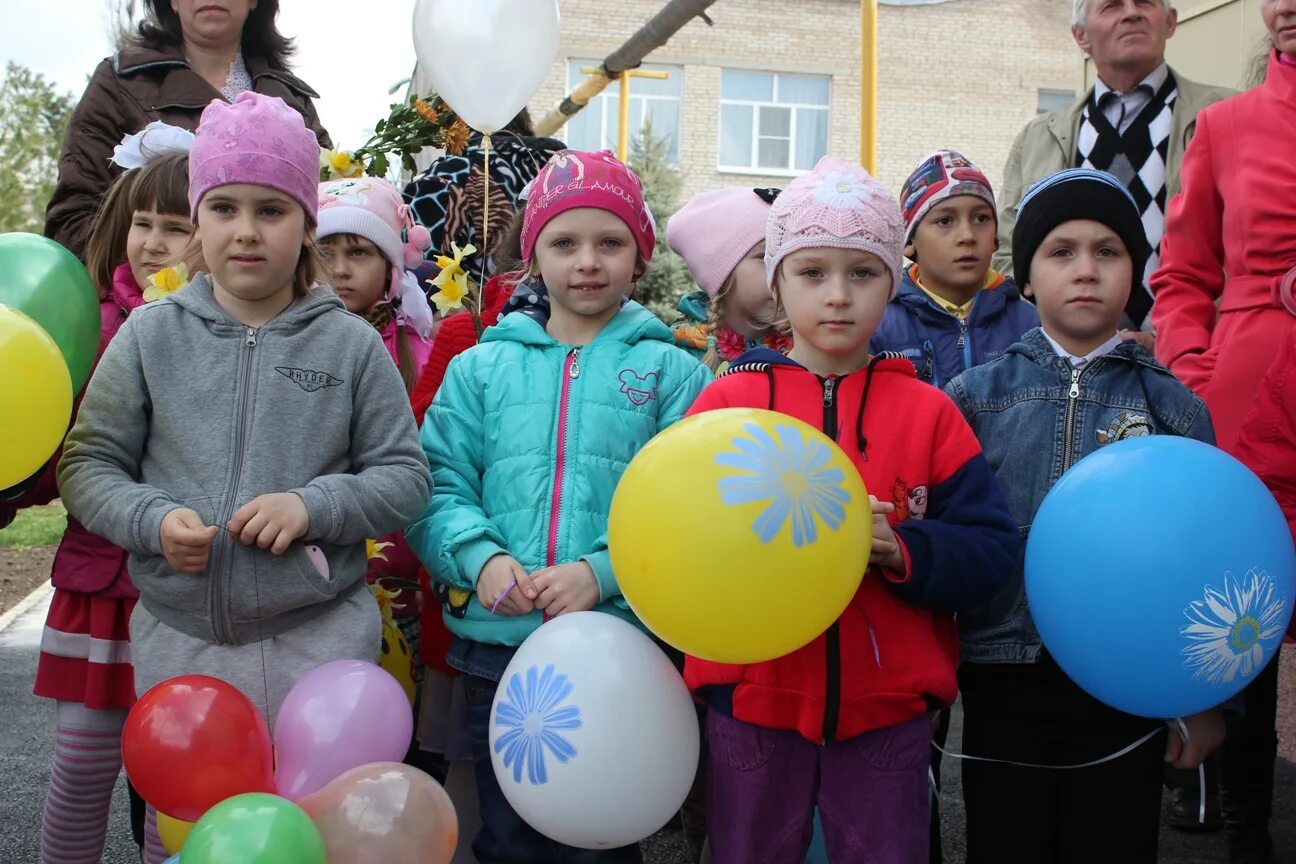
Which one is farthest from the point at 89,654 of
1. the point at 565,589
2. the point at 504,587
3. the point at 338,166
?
the point at 338,166

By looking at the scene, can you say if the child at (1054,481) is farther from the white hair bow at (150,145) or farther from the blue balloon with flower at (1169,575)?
the white hair bow at (150,145)

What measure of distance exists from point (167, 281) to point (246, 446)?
612 mm

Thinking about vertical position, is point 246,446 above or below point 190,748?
above

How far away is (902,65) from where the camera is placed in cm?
2320

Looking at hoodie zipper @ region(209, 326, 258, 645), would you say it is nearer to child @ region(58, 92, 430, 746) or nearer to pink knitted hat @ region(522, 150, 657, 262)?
child @ region(58, 92, 430, 746)

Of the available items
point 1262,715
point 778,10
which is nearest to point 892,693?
point 1262,715

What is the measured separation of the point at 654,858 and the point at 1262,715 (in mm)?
1726

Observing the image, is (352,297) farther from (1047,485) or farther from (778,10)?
(778,10)

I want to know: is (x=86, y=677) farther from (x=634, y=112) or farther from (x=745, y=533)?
(x=634, y=112)

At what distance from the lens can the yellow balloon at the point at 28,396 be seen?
2.24 m

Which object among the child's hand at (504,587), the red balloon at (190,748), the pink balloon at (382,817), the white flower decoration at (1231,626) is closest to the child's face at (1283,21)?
the white flower decoration at (1231,626)

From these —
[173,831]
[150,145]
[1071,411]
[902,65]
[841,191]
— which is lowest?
[173,831]

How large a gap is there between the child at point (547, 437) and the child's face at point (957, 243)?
2.81 feet

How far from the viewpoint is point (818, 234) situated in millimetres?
2402
